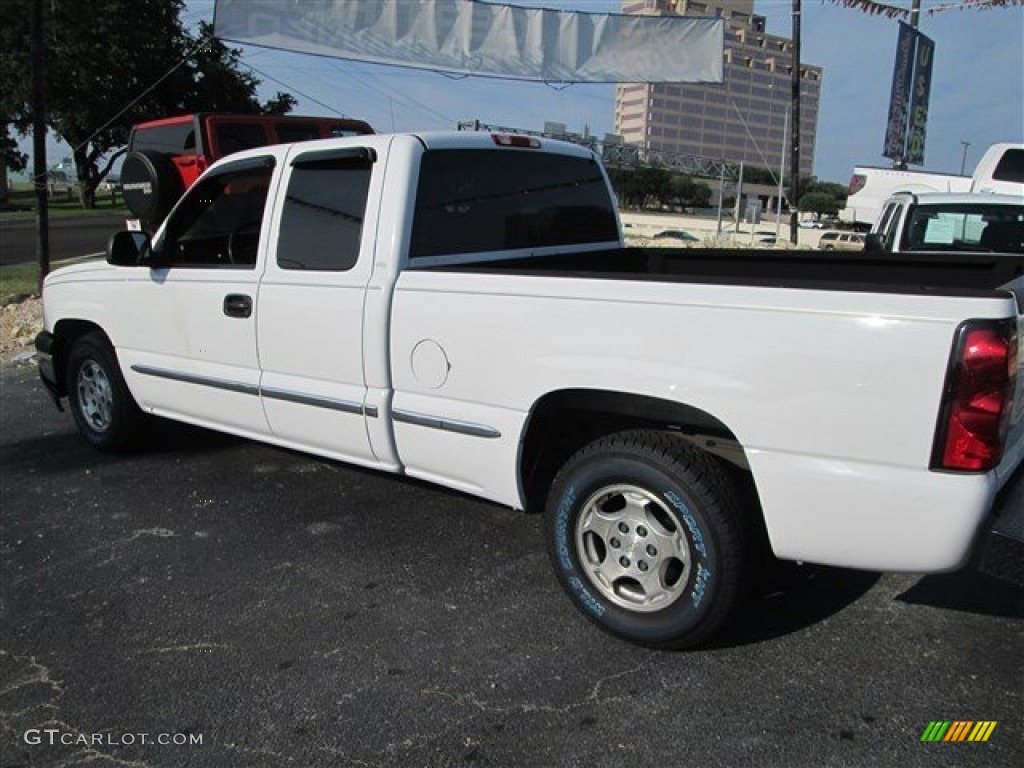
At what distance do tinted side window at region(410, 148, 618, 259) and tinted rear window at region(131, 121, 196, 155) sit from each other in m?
8.60

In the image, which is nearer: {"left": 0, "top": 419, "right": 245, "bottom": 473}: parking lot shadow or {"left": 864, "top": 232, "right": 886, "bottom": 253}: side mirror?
{"left": 0, "top": 419, "right": 245, "bottom": 473}: parking lot shadow

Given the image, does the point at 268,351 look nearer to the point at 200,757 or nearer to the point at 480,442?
the point at 480,442

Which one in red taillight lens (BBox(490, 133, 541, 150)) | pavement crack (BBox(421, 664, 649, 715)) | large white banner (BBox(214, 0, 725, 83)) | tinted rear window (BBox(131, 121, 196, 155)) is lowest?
pavement crack (BBox(421, 664, 649, 715))

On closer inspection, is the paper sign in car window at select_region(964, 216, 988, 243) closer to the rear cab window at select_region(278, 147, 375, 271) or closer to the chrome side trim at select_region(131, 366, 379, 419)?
the rear cab window at select_region(278, 147, 375, 271)

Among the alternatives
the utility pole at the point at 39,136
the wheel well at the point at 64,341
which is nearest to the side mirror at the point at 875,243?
the wheel well at the point at 64,341

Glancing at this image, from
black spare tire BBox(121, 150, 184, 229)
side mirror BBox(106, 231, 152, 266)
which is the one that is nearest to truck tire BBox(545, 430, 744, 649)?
side mirror BBox(106, 231, 152, 266)

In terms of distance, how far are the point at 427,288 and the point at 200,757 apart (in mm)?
1825

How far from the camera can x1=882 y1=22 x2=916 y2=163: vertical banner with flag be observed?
1638 cm

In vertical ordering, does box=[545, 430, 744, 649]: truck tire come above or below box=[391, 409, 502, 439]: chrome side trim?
below

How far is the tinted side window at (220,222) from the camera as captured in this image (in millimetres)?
4348

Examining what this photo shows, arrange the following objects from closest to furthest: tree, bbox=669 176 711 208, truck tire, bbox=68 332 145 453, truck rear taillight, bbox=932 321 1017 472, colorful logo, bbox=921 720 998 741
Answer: truck rear taillight, bbox=932 321 1017 472 → colorful logo, bbox=921 720 998 741 → truck tire, bbox=68 332 145 453 → tree, bbox=669 176 711 208

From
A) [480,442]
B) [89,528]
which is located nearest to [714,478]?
[480,442]

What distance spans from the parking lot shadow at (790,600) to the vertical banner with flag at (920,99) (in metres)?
16.8

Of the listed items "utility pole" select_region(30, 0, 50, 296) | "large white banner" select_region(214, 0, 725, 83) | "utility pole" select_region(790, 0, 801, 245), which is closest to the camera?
"large white banner" select_region(214, 0, 725, 83)
